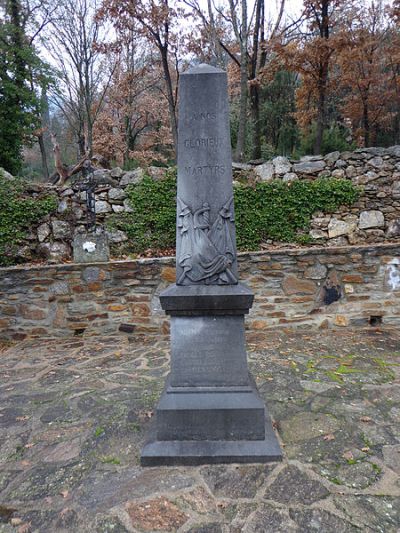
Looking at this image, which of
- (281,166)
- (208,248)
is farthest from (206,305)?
(281,166)

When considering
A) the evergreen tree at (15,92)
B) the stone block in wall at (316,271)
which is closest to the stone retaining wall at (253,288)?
the stone block in wall at (316,271)

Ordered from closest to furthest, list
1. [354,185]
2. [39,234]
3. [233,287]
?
[233,287], [39,234], [354,185]

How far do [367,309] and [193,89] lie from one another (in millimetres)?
4300

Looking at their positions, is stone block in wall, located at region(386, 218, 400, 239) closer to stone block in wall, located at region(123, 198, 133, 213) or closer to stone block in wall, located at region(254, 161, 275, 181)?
stone block in wall, located at region(254, 161, 275, 181)

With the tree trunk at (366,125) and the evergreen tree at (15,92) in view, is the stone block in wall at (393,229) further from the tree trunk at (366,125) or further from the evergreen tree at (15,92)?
the evergreen tree at (15,92)

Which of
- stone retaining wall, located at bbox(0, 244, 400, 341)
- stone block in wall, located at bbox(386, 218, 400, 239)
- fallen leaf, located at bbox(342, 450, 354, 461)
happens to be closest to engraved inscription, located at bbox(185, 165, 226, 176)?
fallen leaf, located at bbox(342, 450, 354, 461)

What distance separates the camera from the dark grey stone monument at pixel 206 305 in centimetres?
252

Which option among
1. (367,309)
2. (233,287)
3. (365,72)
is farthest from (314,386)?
(365,72)

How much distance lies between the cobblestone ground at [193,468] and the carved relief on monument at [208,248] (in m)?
1.33

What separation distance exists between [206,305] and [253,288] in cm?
290

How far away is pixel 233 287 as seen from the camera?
8.64 feet

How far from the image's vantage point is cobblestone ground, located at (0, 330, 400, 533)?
195 cm

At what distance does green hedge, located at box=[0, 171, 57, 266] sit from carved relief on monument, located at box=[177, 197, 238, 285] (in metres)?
4.96

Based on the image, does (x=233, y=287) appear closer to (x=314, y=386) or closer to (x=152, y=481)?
(x=152, y=481)
